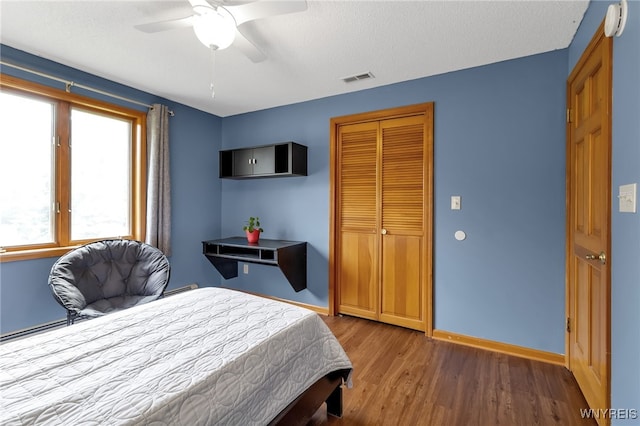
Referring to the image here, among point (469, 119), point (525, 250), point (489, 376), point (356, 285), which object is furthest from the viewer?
point (356, 285)

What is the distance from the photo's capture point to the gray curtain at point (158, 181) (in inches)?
125

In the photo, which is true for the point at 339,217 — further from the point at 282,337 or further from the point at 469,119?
the point at 282,337

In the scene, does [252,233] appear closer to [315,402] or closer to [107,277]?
[107,277]

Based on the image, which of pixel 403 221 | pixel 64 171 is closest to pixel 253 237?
pixel 403 221

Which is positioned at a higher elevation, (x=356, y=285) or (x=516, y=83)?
(x=516, y=83)

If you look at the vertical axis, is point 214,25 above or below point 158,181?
above

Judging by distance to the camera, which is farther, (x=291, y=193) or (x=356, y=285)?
(x=291, y=193)

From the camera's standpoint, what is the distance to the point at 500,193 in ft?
8.11

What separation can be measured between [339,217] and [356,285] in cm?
75

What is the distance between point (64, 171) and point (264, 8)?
7.76 feet

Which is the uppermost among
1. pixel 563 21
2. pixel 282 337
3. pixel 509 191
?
pixel 563 21

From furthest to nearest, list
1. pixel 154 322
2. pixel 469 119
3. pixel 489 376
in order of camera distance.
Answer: pixel 469 119
pixel 489 376
pixel 154 322

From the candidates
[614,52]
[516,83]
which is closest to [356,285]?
[516,83]

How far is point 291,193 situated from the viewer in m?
3.59
